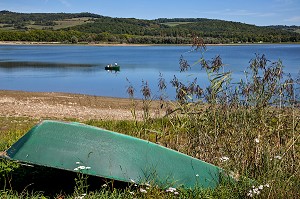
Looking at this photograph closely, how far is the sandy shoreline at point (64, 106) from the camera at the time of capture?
17.8m

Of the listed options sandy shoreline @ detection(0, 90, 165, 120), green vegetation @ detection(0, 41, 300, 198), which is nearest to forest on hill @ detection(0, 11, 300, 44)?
sandy shoreline @ detection(0, 90, 165, 120)

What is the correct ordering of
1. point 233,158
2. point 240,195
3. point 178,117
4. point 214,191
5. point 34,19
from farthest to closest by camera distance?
1. point 34,19
2. point 178,117
3. point 233,158
4. point 214,191
5. point 240,195

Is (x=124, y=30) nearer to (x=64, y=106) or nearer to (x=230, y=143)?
(x=64, y=106)

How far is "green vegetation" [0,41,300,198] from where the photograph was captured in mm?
4008

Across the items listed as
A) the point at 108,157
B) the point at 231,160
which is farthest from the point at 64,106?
the point at 231,160

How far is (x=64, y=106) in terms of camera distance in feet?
70.7

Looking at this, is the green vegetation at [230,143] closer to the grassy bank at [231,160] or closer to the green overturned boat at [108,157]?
the grassy bank at [231,160]

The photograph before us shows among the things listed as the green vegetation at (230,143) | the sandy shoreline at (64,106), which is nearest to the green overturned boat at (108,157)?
the green vegetation at (230,143)

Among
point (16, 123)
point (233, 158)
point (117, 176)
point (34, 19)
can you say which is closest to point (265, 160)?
point (233, 158)

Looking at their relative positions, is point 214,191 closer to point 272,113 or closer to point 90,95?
point 272,113

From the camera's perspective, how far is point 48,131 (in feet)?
15.7

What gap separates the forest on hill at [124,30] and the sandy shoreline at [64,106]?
284 ft

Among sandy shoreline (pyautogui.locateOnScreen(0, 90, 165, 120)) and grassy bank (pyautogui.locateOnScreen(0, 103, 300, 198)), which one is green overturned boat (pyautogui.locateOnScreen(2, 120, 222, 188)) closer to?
grassy bank (pyautogui.locateOnScreen(0, 103, 300, 198))

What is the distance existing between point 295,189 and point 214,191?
73 centimetres
